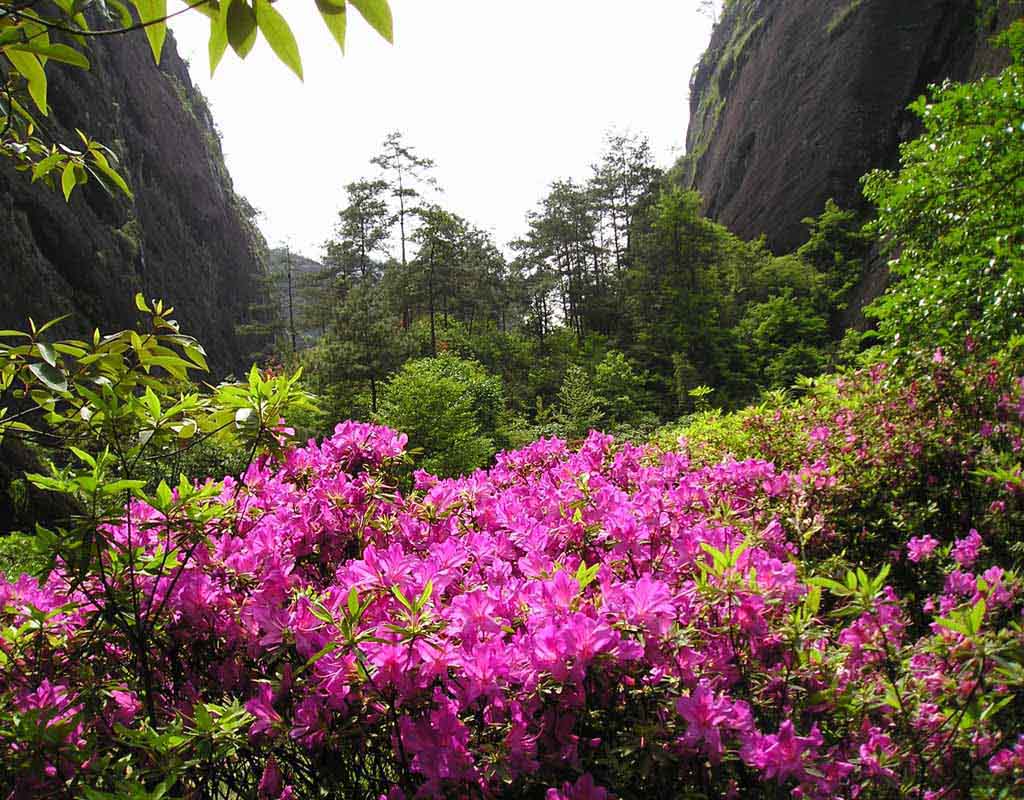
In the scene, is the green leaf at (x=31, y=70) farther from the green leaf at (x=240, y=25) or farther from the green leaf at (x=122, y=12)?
the green leaf at (x=240, y=25)

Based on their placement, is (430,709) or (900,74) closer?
(430,709)

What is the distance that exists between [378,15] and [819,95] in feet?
78.0

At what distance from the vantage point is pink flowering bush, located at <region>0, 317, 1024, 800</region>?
0.87 meters

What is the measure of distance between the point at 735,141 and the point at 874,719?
1059 inches

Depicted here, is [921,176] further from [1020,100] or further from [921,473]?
[921,473]

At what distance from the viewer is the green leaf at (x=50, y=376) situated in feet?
2.82

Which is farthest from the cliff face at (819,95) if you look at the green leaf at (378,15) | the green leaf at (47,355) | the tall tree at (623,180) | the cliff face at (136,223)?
the cliff face at (136,223)

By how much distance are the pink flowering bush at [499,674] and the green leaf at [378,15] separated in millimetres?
744

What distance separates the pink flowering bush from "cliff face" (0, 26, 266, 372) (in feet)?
38.2

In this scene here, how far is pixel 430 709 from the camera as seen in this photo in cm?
91

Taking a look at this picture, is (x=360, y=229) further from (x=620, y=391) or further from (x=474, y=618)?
(x=474, y=618)

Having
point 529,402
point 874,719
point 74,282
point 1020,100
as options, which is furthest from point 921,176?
point 74,282

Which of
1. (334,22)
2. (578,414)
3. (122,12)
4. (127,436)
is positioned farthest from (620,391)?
(334,22)

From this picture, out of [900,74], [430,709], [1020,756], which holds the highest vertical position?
[900,74]
